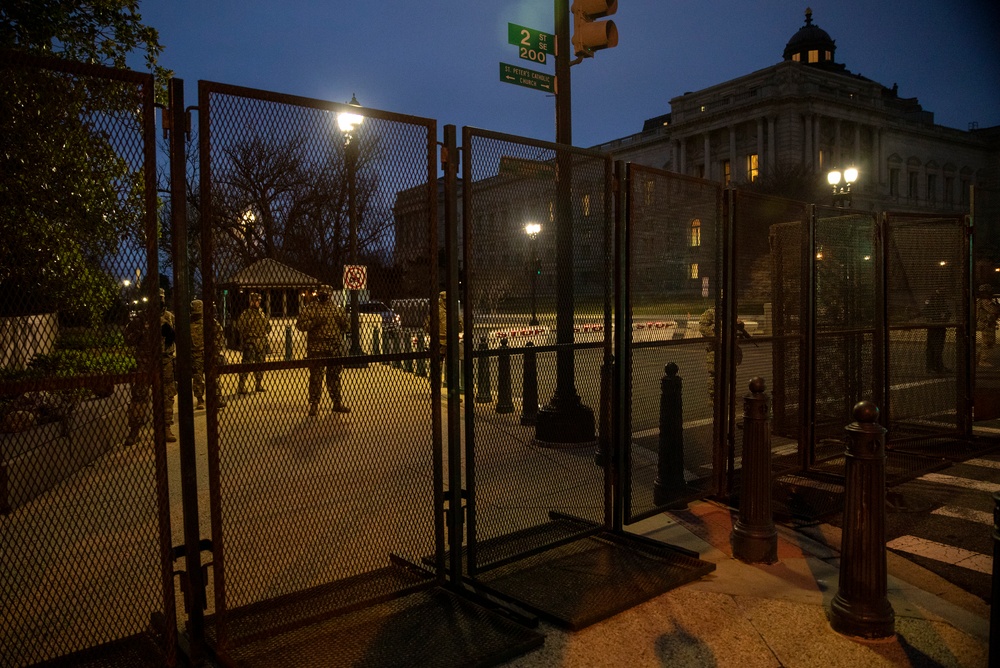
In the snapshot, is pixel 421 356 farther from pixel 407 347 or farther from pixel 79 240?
pixel 79 240

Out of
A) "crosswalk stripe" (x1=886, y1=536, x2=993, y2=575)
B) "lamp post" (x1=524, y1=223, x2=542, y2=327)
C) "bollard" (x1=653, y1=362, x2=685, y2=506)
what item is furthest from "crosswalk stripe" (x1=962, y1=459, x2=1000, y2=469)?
"lamp post" (x1=524, y1=223, x2=542, y2=327)

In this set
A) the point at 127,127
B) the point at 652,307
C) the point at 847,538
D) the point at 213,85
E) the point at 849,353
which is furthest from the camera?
the point at 849,353

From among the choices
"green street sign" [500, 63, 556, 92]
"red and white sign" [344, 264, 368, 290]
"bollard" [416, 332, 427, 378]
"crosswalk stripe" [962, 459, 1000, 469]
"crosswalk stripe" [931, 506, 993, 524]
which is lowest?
"crosswalk stripe" [931, 506, 993, 524]

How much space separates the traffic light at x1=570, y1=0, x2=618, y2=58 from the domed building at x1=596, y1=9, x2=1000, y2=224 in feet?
188

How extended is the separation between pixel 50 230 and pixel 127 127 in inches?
22.6

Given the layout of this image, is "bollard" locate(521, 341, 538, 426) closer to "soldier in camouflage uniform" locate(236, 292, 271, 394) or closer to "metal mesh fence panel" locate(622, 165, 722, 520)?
"metal mesh fence panel" locate(622, 165, 722, 520)

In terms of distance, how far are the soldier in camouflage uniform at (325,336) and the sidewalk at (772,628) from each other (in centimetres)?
164

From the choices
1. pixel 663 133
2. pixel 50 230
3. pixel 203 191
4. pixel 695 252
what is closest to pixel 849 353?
pixel 695 252

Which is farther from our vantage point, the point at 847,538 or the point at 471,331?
the point at 471,331

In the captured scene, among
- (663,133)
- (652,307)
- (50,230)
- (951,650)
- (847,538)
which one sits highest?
(663,133)

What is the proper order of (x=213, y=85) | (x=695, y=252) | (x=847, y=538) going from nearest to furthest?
1. (x=213, y=85)
2. (x=847, y=538)
3. (x=695, y=252)

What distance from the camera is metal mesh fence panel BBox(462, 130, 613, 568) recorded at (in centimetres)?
447

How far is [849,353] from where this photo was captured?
7.93 metres

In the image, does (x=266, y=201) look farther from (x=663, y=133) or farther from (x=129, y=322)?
(x=663, y=133)
